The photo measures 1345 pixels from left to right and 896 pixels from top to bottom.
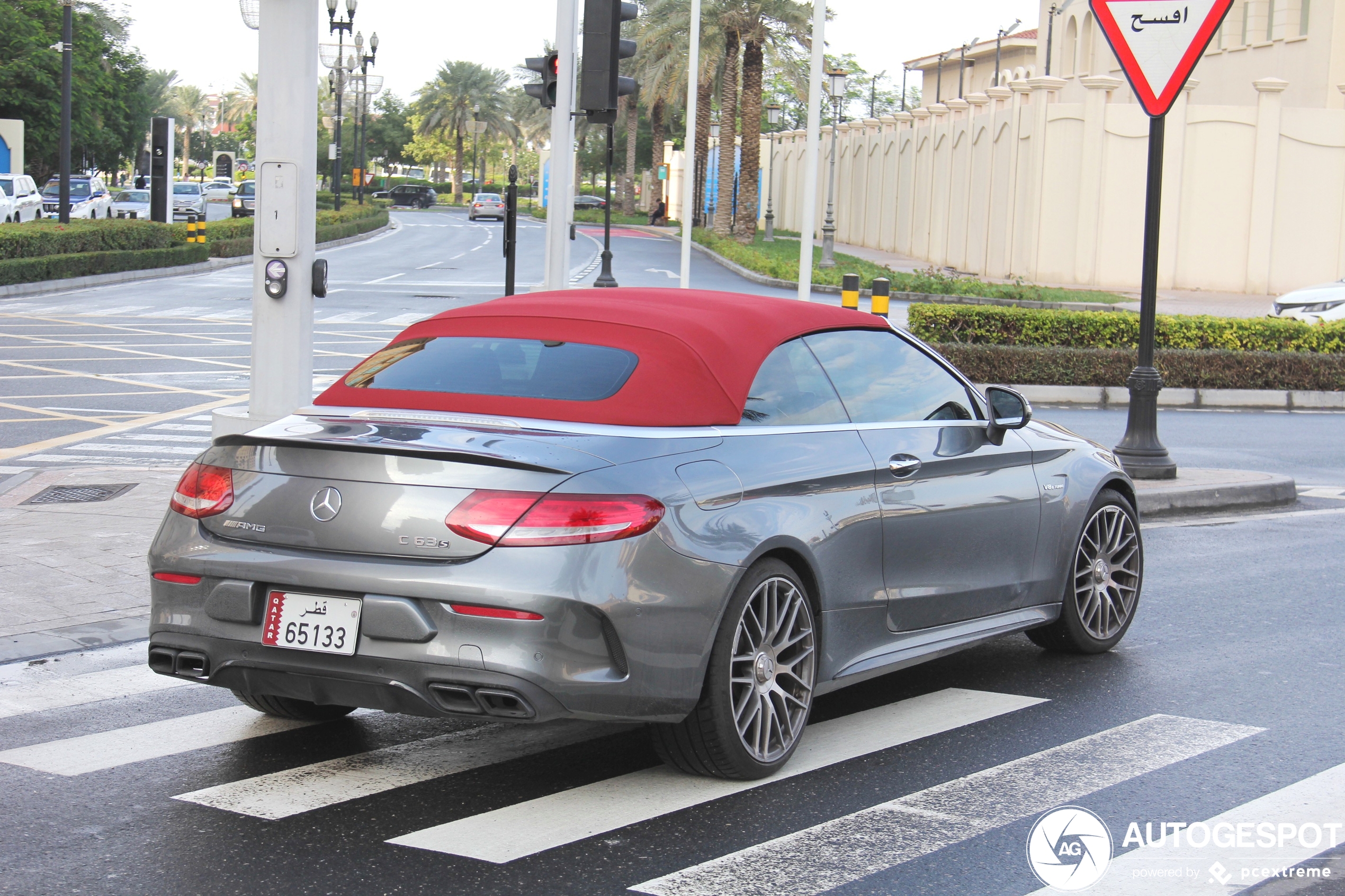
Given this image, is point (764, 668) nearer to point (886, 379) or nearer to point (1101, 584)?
point (886, 379)

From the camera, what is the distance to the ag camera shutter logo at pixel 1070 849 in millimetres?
4074

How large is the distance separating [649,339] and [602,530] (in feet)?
3.28

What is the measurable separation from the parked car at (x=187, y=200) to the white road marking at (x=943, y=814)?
58.8m

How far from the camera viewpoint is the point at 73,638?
6.63 m

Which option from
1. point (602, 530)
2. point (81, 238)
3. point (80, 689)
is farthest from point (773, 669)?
point (81, 238)

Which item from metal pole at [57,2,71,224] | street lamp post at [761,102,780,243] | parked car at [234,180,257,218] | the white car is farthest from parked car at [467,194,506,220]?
the white car

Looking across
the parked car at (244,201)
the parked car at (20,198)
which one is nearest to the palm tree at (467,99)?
the parked car at (244,201)

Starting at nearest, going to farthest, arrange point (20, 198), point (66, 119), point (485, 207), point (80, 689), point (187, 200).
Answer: point (80, 689)
point (66, 119)
point (20, 198)
point (187, 200)
point (485, 207)

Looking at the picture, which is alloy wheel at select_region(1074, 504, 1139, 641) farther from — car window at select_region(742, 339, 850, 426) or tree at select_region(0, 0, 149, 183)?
tree at select_region(0, 0, 149, 183)

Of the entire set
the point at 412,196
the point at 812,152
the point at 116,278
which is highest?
the point at 412,196

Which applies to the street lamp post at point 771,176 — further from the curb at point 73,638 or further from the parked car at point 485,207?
the curb at point 73,638

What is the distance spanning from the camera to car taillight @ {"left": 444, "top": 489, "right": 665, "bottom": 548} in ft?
14.0

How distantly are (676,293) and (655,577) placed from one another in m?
1.74

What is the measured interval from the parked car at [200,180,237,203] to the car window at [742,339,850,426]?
7733 centimetres
